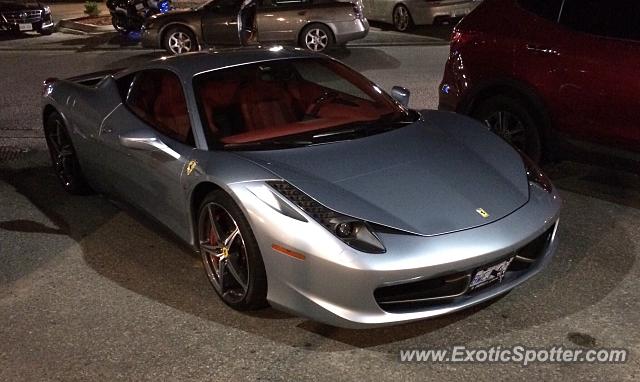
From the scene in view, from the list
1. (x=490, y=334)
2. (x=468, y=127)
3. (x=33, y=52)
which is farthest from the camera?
(x=33, y=52)

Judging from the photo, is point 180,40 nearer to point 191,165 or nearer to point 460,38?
point 460,38

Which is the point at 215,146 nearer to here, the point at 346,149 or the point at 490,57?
the point at 346,149

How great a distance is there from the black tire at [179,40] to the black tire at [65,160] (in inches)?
303

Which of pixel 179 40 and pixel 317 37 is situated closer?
pixel 317 37

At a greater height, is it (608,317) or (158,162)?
(158,162)

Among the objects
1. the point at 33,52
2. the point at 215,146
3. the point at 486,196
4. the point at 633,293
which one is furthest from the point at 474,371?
the point at 33,52

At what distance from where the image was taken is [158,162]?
4.29 m

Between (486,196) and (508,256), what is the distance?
0.36 meters

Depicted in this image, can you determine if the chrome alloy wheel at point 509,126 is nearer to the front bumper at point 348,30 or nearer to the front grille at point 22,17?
the front bumper at point 348,30

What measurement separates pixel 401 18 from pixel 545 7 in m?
9.91

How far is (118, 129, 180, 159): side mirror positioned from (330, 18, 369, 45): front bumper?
8.87 m

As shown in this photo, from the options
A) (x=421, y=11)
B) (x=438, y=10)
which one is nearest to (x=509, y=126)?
(x=438, y=10)

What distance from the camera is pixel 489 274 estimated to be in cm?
345

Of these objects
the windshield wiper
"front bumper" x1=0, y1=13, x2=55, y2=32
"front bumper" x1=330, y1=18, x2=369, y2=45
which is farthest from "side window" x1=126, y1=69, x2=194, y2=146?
"front bumper" x1=0, y1=13, x2=55, y2=32
